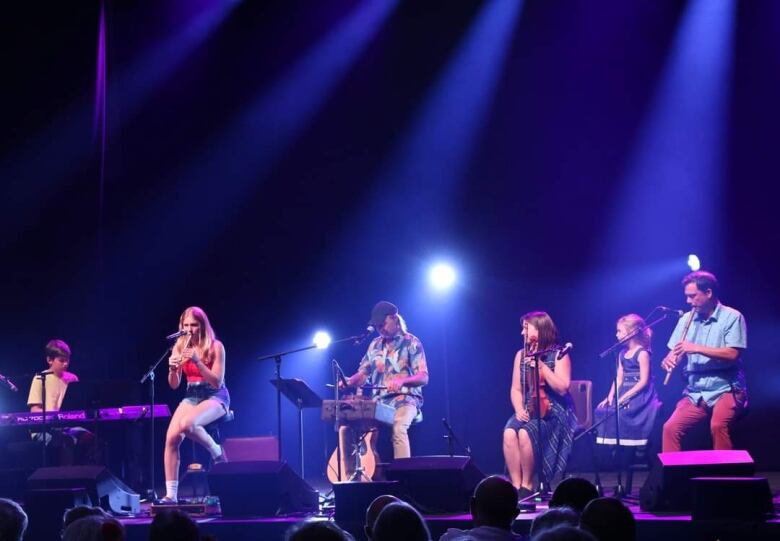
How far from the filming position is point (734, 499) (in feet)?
21.0

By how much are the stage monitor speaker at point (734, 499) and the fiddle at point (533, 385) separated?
212 cm

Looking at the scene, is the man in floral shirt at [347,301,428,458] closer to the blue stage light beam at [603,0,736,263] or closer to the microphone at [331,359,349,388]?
the microphone at [331,359,349,388]

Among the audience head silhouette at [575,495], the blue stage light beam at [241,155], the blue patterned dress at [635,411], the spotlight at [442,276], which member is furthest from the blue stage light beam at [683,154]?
the audience head silhouette at [575,495]

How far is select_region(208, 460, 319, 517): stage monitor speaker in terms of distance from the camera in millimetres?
8008

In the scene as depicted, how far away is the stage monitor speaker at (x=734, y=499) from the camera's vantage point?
20.9 ft

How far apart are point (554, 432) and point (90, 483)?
4022mm

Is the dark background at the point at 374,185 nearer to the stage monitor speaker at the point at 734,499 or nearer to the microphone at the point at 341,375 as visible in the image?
the microphone at the point at 341,375

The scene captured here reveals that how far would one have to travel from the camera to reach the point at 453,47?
12.2 metres

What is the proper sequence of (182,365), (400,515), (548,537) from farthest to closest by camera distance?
(182,365)
(400,515)
(548,537)

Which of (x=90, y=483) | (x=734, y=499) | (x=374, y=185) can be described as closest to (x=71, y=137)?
(x=374, y=185)

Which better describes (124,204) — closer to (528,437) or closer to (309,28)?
(309,28)

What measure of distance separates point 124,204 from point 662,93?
270 inches

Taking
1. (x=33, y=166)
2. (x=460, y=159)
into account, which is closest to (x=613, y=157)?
(x=460, y=159)

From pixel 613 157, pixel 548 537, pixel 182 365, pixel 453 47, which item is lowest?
pixel 548 537
